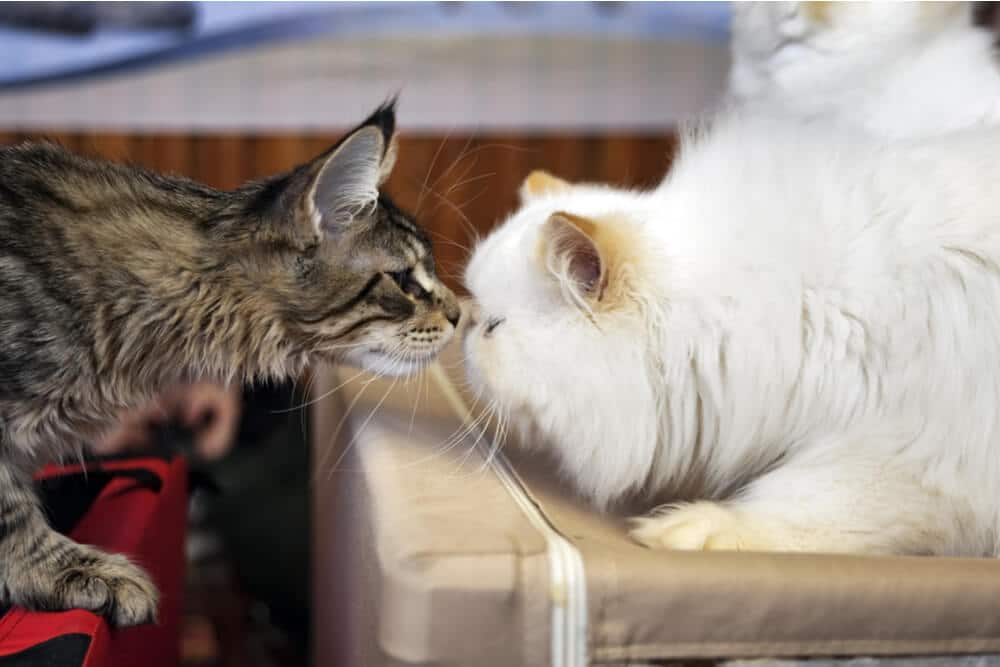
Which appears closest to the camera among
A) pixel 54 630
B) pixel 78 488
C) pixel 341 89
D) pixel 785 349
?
pixel 54 630

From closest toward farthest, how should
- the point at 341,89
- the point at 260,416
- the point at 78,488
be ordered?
the point at 78,488, the point at 260,416, the point at 341,89

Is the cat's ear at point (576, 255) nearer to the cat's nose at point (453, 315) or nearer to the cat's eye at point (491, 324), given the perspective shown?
the cat's eye at point (491, 324)

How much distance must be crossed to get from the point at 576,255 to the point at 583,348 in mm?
96

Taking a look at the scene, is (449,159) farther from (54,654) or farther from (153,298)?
(54,654)

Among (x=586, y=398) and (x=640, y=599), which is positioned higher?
(x=586, y=398)

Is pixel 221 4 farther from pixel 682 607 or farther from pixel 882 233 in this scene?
pixel 682 607

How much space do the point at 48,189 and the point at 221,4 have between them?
1562 mm

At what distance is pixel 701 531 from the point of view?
0.90 m

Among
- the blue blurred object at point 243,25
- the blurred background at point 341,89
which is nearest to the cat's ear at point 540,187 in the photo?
the blurred background at point 341,89

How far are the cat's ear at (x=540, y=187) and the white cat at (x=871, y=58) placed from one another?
40 cm

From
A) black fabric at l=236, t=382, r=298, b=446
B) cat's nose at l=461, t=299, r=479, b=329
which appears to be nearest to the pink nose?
cat's nose at l=461, t=299, r=479, b=329

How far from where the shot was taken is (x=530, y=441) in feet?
3.51

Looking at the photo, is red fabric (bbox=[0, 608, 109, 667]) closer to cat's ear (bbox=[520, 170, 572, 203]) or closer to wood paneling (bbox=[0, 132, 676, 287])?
cat's ear (bbox=[520, 170, 572, 203])

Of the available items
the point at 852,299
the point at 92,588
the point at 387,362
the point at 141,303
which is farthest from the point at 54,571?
the point at 852,299
